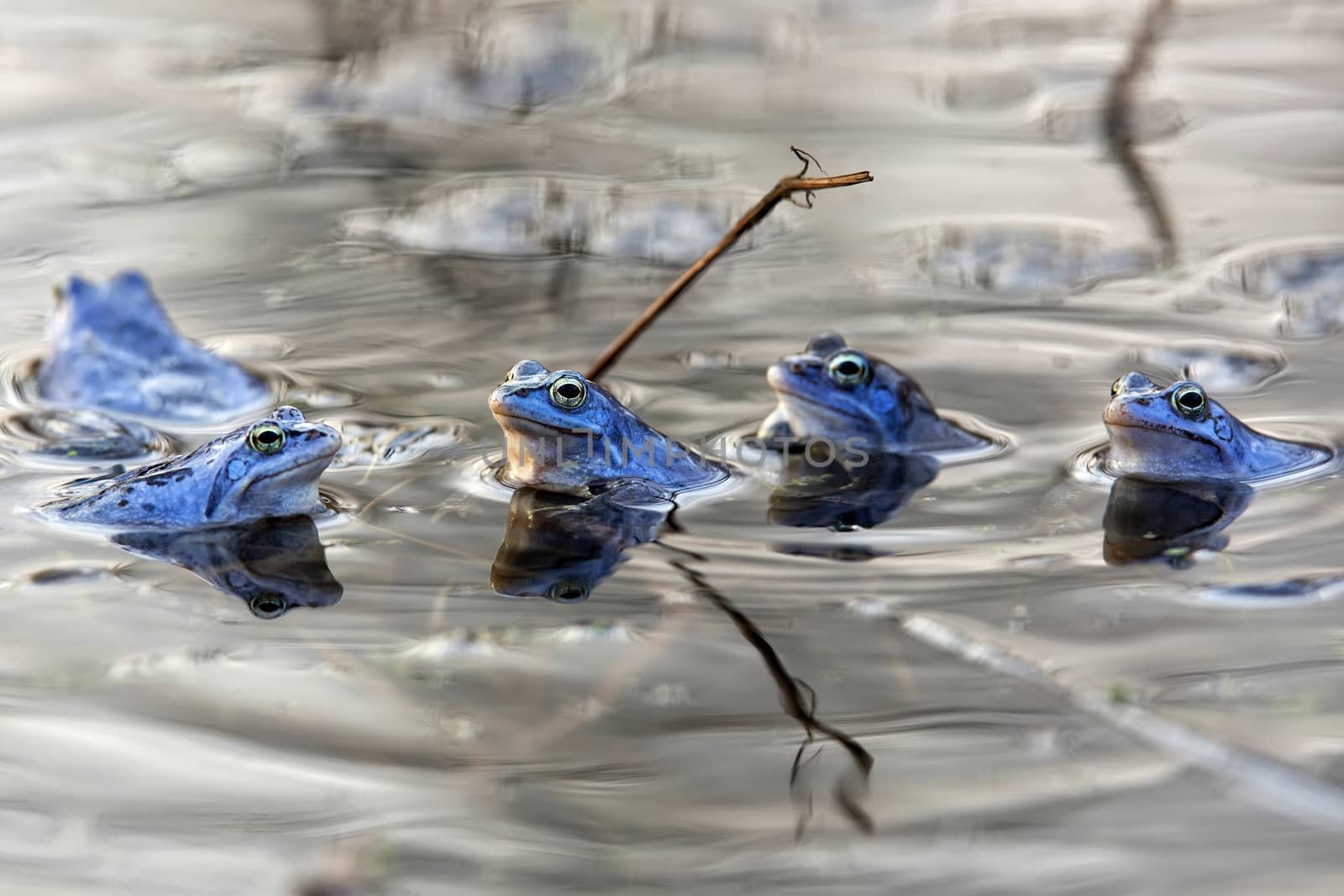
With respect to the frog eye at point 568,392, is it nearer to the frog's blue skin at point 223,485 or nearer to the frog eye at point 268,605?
the frog's blue skin at point 223,485

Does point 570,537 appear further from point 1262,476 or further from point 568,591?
point 1262,476

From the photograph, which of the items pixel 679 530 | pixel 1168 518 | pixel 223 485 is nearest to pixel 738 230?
pixel 679 530

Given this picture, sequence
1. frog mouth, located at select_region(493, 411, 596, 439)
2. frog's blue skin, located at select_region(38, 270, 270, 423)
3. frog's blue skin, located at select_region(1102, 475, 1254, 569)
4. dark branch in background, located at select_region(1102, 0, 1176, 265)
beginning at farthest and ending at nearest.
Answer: dark branch in background, located at select_region(1102, 0, 1176, 265), frog's blue skin, located at select_region(38, 270, 270, 423), frog mouth, located at select_region(493, 411, 596, 439), frog's blue skin, located at select_region(1102, 475, 1254, 569)

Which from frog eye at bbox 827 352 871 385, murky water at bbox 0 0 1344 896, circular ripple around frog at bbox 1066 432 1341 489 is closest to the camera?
murky water at bbox 0 0 1344 896

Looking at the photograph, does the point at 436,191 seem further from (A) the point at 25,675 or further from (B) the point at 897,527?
(A) the point at 25,675

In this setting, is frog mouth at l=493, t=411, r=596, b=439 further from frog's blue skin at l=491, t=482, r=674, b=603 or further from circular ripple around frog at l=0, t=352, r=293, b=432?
circular ripple around frog at l=0, t=352, r=293, b=432

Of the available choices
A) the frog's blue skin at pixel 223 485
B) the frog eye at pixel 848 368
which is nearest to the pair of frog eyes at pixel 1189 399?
the frog eye at pixel 848 368

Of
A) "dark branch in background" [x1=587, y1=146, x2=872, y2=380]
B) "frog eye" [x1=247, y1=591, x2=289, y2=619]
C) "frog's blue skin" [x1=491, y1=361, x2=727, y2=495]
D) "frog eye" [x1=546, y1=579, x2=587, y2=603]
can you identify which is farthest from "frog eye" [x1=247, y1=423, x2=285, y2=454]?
"dark branch in background" [x1=587, y1=146, x2=872, y2=380]
